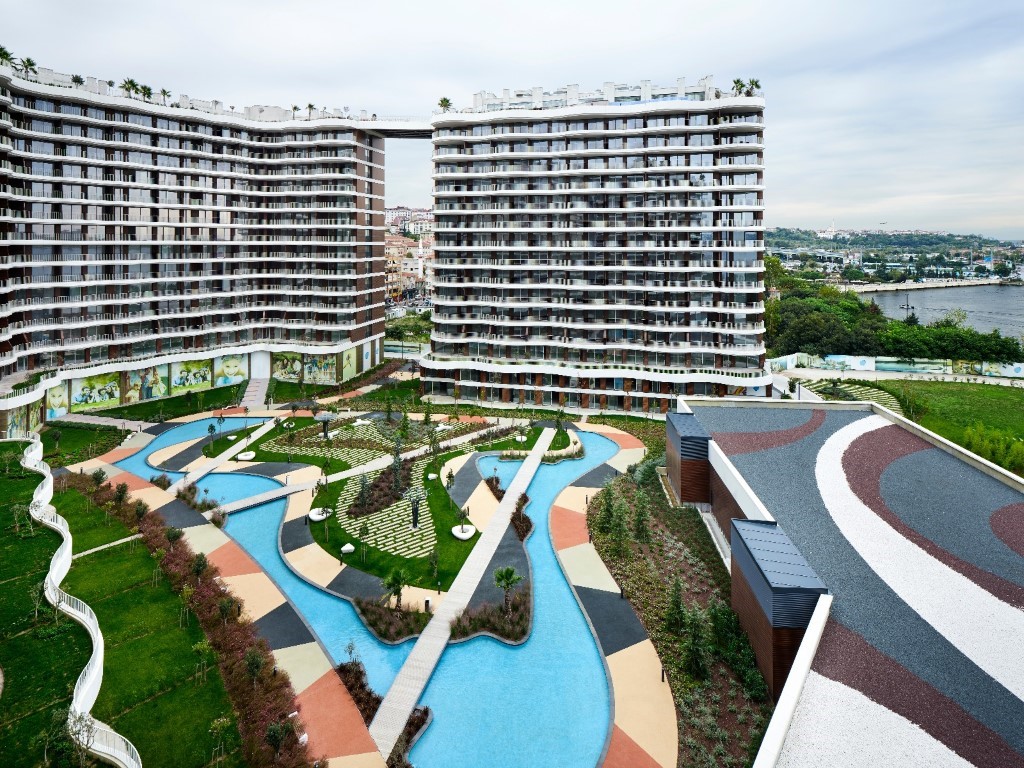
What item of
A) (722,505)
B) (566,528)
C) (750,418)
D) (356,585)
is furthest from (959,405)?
(356,585)

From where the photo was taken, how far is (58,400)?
5528cm

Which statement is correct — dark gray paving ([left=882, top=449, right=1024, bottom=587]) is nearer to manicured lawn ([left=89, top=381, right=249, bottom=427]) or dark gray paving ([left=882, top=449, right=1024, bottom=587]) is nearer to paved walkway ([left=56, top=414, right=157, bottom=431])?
paved walkway ([left=56, top=414, right=157, bottom=431])

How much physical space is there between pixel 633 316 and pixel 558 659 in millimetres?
41871

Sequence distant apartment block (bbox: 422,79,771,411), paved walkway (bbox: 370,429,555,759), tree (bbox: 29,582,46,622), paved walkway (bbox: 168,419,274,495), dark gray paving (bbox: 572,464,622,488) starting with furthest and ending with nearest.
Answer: distant apartment block (bbox: 422,79,771,411) → dark gray paving (bbox: 572,464,622,488) → paved walkway (bbox: 168,419,274,495) → tree (bbox: 29,582,46,622) → paved walkway (bbox: 370,429,555,759)

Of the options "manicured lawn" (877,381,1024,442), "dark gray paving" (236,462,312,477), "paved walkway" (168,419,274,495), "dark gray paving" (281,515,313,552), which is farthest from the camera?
"manicured lawn" (877,381,1024,442)

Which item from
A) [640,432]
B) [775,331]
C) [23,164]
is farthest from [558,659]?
[775,331]

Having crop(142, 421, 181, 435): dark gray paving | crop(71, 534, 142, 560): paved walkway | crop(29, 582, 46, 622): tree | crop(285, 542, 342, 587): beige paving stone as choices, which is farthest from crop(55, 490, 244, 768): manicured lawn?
crop(142, 421, 181, 435): dark gray paving

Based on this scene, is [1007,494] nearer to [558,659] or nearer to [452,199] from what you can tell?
[558,659]

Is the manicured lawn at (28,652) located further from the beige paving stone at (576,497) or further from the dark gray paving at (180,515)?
the beige paving stone at (576,497)

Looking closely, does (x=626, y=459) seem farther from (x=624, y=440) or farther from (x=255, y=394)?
(x=255, y=394)

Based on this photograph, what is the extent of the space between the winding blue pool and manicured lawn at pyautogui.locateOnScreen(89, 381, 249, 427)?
31095 millimetres

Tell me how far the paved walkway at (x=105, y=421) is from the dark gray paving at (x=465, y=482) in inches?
1248

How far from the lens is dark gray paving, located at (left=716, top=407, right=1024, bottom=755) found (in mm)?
16094

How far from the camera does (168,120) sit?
6450cm
